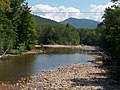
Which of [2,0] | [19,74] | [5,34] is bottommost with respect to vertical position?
[19,74]

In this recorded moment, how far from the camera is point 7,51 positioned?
7738 centimetres

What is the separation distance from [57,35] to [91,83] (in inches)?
5312

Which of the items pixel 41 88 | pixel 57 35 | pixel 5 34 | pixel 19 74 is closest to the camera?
pixel 41 88

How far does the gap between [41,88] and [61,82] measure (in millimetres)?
3842

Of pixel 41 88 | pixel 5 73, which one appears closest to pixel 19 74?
pixel 5 73

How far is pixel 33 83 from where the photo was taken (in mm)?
37875

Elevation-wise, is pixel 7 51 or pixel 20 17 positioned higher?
pixel 20 17

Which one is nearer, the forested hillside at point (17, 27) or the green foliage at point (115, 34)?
the green foliage at point (115, 34)

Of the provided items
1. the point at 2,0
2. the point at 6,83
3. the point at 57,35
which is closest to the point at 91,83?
the point at 6,83

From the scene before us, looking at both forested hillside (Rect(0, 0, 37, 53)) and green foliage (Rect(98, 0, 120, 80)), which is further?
forested hillside (Rect(0, 0, 37, 53))

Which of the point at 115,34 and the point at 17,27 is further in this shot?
the point at 17,27

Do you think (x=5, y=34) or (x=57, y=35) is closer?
(x=5, y=34)

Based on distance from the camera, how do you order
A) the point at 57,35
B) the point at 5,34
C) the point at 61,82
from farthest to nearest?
the point at 57,35 < the point at 5,34 < the point at 61,82

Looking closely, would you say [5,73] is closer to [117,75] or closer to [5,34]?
[117,75]
